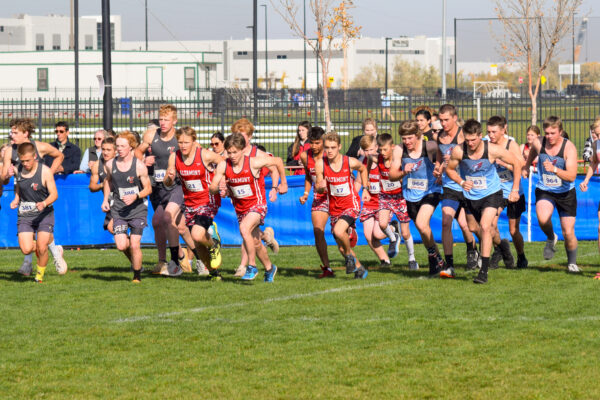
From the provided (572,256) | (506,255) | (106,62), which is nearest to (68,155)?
(106,62)

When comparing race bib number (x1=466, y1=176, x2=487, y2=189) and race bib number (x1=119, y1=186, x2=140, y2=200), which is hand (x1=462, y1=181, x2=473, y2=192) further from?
race bib number (x1=119, y1=186, x2=140, y2=200)

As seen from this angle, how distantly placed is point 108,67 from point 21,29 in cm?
9780

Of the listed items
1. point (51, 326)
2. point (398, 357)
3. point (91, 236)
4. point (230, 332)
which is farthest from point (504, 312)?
point (91, 236)

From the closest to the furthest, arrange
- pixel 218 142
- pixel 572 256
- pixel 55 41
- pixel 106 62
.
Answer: pixel 572 256
pixel 218 142
pixel 106 62
pixel 55 41

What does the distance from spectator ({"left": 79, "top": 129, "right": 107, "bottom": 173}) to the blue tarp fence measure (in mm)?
404

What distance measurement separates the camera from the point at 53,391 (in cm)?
664

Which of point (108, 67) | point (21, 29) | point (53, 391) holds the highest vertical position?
point (21, 29)

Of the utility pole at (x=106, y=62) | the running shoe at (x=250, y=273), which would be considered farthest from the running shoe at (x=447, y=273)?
the utility pole at (x=106, y=62)

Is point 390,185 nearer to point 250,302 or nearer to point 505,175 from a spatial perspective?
point 505,175

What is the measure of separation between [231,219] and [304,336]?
25.3ft

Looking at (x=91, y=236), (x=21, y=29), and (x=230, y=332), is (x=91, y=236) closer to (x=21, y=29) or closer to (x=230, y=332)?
(x=230, y=332)

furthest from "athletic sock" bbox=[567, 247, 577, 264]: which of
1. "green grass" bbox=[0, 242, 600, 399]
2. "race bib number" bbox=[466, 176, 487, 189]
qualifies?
"race bib number" bbox=[466, 176, 487, 189]

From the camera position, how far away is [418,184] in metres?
11.5

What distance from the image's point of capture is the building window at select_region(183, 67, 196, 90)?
6700 centimetres
